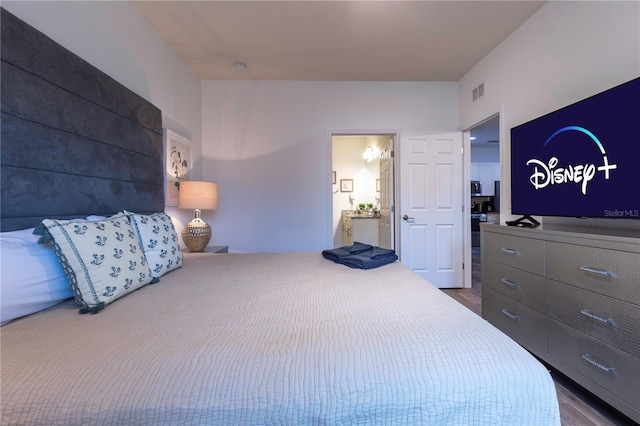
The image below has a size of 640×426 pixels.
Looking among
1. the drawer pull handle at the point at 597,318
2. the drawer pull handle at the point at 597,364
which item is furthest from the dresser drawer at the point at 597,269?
the drawer pull handle at the point at 597,364

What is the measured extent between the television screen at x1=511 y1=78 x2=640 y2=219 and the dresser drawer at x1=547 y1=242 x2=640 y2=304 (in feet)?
0.96

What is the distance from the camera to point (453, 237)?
137 inches

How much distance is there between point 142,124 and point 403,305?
2.23 meters

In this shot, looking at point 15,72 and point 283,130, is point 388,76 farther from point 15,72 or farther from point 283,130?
point 15,72

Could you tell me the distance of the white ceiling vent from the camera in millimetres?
3037

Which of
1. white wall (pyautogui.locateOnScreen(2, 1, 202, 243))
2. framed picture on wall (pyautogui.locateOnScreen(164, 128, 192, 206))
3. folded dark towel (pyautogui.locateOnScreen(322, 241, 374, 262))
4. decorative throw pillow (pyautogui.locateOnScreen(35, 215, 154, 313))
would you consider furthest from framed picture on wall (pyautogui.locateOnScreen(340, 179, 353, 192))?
decorative throw pillow (pyautogui.locateOnScreen(35, 215, 154, 313))

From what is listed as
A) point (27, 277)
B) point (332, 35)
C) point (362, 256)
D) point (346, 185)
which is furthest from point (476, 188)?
point (27, 277)

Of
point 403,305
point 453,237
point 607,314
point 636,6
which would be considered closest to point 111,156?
point 403,305

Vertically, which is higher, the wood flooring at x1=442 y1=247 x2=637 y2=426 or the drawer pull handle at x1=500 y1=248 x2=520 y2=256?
the drawer pull handle at x1=500 y1=248 x2=520 y2=256

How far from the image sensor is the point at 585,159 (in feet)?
5.41

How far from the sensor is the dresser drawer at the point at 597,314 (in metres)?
1.25

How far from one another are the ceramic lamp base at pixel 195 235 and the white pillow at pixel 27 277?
1.45m

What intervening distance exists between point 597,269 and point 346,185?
200 inches

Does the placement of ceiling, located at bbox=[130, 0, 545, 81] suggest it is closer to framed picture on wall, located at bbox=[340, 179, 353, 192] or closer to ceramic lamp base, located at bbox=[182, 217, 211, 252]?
ceramic lamp base, located at bbox=[182, 217, 211, 252]
